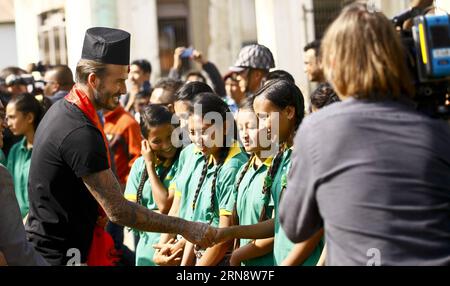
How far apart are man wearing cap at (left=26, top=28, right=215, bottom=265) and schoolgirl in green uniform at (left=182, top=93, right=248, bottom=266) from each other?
0.78 metres

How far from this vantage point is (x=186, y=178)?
278 inches

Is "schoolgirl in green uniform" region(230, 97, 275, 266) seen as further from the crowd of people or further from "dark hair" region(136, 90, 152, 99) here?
"dark hair" region(136, 90, 152, 99)

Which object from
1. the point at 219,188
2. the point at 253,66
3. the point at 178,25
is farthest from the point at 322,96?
the point at 178,25

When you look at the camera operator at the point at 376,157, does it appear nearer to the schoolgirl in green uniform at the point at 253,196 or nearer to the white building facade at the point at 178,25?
the schoolgirl in green uniform at the point at 253,196

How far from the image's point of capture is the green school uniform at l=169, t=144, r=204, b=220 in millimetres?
6969

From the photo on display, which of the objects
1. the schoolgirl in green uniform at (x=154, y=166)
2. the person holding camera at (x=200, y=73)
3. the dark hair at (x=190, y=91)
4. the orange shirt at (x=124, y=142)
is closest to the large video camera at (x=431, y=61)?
the dark hair at (x=190, y=91)

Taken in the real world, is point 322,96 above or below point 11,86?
below

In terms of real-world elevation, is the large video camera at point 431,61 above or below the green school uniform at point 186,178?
above

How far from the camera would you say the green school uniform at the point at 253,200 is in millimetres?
5953

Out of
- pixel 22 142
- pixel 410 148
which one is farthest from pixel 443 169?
pixel 22 142

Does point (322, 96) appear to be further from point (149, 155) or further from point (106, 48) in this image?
point (106, 48)

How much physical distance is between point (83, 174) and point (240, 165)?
51.8 inches

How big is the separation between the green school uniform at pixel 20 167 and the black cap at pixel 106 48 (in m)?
3.30
